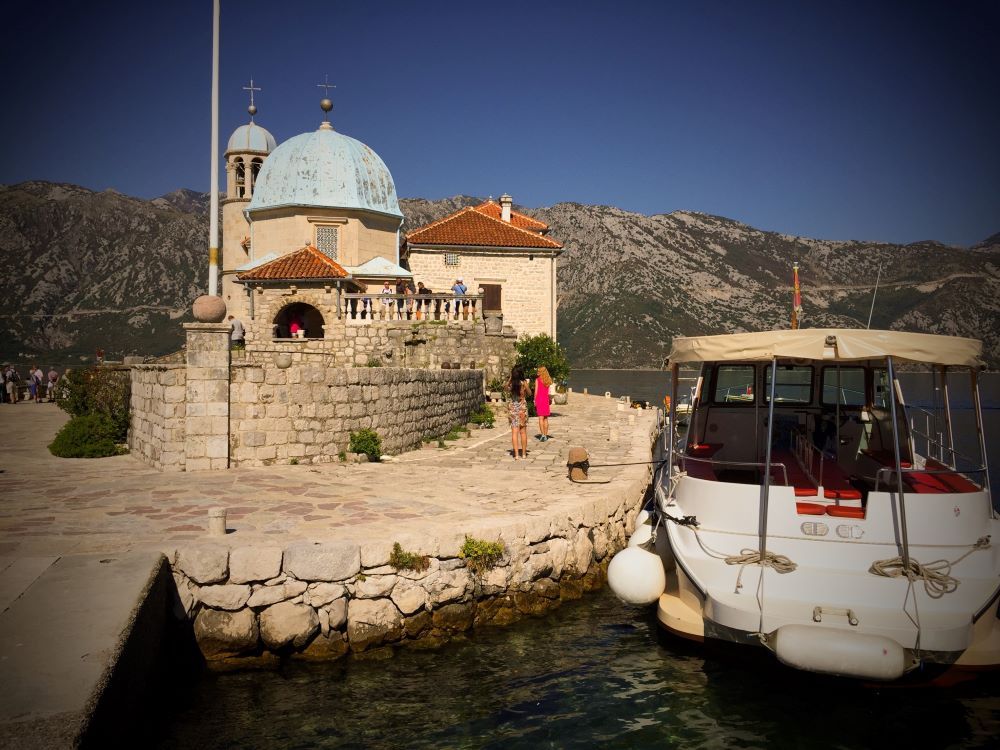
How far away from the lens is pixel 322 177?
29125 millimetres

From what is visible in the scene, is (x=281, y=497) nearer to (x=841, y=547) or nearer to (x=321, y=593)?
(x=321, y=593)

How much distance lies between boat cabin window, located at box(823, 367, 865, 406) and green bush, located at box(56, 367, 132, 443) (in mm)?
12528

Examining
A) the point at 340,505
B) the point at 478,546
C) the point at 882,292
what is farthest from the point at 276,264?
the point at 882,292

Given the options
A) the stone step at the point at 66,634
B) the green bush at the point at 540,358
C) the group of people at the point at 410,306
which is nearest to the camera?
the stone step at the point at 66,634

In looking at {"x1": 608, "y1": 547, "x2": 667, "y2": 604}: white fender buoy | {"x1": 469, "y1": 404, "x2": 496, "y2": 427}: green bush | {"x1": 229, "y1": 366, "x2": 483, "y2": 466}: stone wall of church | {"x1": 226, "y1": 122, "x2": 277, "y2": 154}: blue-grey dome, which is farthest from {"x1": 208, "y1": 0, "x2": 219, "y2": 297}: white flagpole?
{"x1": 226, "y1": 122, "x2": 277, "y2": 154}: blue-grey dome

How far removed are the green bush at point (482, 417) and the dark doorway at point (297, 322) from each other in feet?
25.0

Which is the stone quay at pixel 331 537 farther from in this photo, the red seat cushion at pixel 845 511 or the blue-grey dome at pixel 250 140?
the blue-grey dome at pixel 250 140

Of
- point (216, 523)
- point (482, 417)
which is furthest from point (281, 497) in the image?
point (482, 417)

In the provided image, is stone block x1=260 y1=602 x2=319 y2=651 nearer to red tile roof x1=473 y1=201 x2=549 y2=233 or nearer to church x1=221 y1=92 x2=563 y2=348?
church x1=221 y1=92 x2=563 y2=348

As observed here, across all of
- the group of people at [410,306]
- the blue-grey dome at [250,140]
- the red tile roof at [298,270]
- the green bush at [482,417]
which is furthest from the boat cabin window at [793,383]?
the blue-grey dome at [250,140]

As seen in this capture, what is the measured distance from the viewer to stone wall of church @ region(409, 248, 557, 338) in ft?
109

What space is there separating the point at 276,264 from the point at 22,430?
10.1 metres

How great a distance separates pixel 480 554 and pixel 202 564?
2728 mm

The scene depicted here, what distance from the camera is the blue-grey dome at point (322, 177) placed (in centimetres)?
2889
